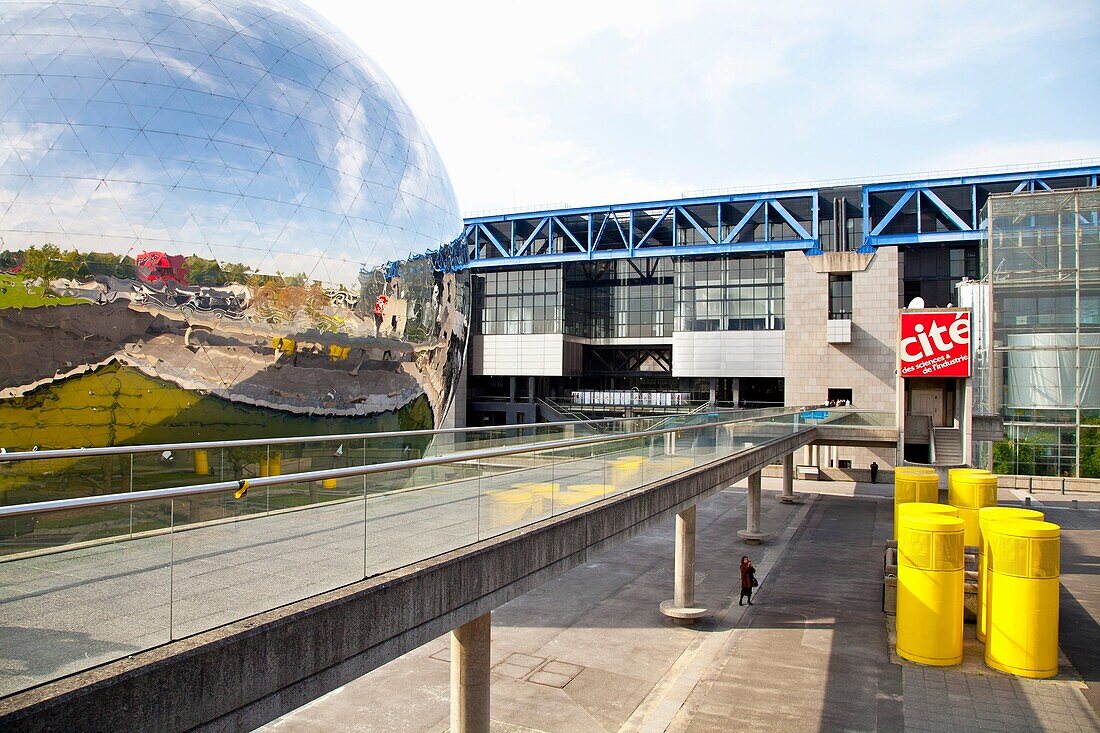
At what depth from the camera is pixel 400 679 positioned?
13.0m

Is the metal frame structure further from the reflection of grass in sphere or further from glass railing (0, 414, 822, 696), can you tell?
glass railing (0, 414, 822, 696)

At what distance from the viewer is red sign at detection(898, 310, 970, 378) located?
3272 cm

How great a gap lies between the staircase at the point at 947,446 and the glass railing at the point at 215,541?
30.3 m

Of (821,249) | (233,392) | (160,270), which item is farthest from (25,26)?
(821,249)

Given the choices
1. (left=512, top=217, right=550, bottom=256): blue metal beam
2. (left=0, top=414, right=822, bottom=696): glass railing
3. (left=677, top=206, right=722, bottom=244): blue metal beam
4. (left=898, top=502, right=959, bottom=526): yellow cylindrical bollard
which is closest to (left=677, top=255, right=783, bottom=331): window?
(left=677, top=206, right=722, bottom=244): blue metal beam

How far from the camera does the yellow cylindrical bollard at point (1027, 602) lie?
13.8 metres

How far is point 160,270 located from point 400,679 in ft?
27.1

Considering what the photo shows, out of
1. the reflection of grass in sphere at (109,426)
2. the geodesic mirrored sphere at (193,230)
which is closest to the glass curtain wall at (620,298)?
the geodesic mirrored sphere at (193,230)

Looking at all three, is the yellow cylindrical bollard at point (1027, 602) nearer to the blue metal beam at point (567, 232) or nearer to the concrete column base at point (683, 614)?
the concrete column base at point (683, 614)

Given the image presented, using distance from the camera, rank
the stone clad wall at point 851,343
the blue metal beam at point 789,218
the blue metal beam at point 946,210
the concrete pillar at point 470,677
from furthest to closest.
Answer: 1. the blue metal beam at point 789,218
2. the blue metal beam at point 946,210
3. the stone clad wall at point 851,343
4. the concrete pillar at point 470,677

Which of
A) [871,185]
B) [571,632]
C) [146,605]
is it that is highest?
[871,185]

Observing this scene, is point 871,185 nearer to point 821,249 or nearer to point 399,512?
point 821,249

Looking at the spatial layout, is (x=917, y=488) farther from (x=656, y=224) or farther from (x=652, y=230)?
(x=656, y=224)

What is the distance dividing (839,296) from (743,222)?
848 centimetres
